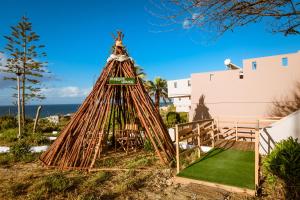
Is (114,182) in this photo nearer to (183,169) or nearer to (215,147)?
(183,169)

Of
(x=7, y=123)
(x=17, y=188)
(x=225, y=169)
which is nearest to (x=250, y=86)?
(x=225, y=169)

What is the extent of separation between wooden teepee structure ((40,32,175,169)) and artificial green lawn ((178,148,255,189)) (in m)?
1.17

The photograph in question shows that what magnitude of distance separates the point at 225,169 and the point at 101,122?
13.1 feet

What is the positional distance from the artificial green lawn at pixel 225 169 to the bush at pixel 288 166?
2.04 ft

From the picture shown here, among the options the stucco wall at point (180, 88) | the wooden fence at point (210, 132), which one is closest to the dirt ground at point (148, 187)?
the wooden fence at point (210, 132)

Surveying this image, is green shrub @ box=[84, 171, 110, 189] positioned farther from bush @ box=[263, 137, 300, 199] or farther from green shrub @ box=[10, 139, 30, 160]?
bush @ box=[263, 137, 300, 199]

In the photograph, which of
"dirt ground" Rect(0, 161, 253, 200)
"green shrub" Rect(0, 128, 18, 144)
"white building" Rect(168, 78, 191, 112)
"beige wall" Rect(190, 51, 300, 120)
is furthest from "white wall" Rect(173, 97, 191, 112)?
"dirt ground" Rect(0, 161, 253, 200)

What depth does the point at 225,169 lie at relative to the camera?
21.0 feet

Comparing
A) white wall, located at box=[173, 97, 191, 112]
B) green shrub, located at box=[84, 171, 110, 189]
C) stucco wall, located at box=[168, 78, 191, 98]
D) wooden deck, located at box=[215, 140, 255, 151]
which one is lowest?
green shrub, located at box=[84, 171, 110, 189]

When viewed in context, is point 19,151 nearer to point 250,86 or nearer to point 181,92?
point 250,86

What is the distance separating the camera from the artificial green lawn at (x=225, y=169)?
221 inches

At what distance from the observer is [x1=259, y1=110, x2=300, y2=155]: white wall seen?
736 cm

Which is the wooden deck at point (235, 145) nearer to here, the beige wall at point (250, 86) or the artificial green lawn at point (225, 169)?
the artificial green lawn at point (225, 169)

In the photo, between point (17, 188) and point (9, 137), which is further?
point (9, 137)
